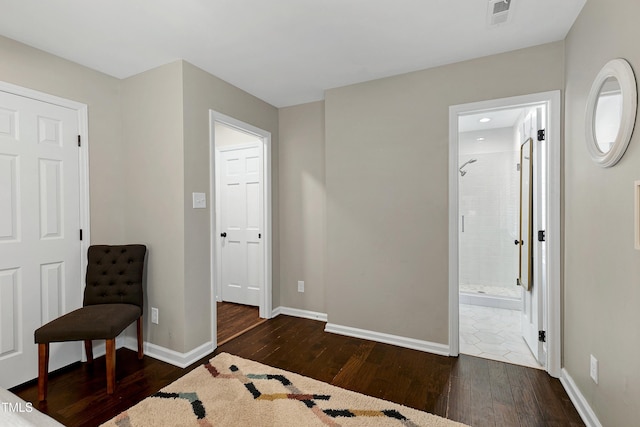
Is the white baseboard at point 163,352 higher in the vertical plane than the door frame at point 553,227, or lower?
lower

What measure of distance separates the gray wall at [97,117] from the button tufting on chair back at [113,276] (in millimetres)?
229

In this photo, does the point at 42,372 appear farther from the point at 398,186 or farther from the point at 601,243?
the point at 601,243

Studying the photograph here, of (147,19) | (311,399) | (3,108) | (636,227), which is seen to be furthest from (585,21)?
(3,108)

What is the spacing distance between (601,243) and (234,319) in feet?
11.0

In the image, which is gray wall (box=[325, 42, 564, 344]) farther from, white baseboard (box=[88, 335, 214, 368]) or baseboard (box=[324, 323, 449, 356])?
white baseboard (box=[88, 335, 214, 368])

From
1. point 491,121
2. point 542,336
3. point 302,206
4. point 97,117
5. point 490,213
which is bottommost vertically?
point 542,336

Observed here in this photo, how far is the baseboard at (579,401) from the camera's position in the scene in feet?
5.58

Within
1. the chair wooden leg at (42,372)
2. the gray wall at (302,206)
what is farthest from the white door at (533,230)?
the chair wooden leg at (42,372)

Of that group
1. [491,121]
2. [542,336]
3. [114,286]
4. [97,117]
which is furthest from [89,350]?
[491,121]

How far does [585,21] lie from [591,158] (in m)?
0.86

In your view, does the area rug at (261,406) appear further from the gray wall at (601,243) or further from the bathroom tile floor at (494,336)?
the bathroom tile floor at (494,336)

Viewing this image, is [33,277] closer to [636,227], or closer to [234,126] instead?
[234,126]

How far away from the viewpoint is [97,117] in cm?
262

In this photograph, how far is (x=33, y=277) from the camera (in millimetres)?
2250
